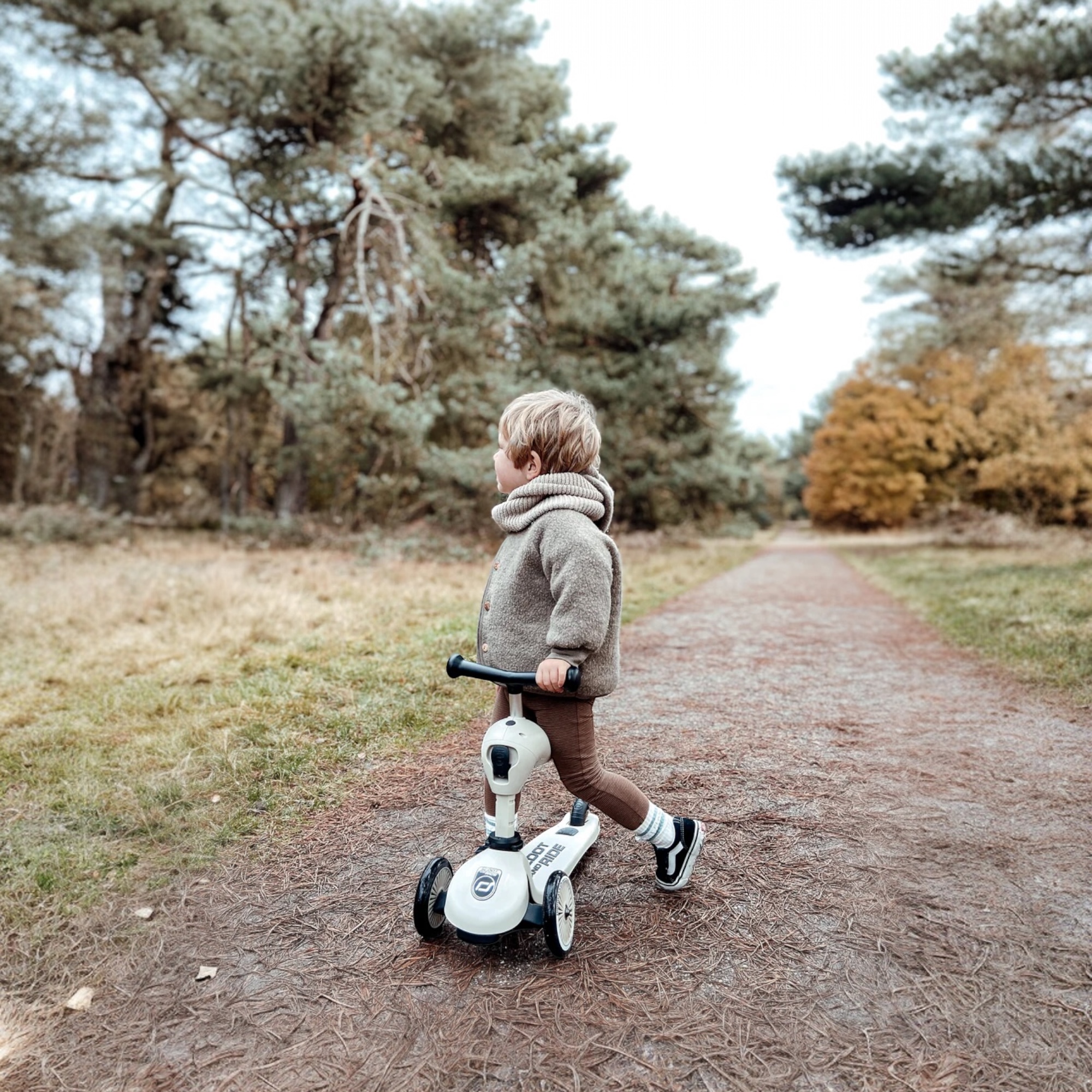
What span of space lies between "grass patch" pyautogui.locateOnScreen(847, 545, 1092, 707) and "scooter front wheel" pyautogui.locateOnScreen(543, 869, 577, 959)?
3.90 m

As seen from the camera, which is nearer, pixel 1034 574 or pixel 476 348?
pixel 1034 574

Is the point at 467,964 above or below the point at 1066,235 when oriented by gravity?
below

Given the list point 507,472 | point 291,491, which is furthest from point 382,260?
point 507,472

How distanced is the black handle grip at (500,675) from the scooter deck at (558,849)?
0.58m

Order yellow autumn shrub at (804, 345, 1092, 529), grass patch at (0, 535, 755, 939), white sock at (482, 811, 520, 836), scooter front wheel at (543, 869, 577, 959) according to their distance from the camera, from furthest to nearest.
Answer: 1. yellow autumn shrub at (804, 345, 1092, 529)
2. grass patch at (0, 535, 755, 939)
3. white sock at (482, 811, 520, 836)
4. scooter front wheel at (543, 869, 577, 959)

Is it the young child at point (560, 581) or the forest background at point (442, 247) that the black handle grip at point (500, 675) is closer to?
the young child at point (560, 581)

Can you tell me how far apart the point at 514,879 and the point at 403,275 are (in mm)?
12436

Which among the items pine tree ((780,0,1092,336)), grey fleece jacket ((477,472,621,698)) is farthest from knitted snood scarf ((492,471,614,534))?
pine tree ((780,0,1092,336))

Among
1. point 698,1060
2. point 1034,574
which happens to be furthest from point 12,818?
point 1034,574

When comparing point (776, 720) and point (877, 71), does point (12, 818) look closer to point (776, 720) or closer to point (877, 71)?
point (776, 720)

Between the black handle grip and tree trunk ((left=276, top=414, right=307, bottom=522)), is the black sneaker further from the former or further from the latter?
tree trunk ((left=276, top=414, right=307, bottom=522))

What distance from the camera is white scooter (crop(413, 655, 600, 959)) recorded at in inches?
81.4

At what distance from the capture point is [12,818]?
2955mm

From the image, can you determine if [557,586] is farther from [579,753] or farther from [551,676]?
[579,753]
